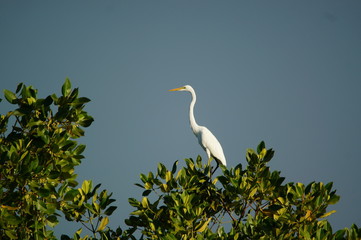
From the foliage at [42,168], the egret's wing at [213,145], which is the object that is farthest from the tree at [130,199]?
the egret's wing at [213,145]

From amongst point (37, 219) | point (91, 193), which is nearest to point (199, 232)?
point (91, 193)

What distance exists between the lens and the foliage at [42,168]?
195 inches

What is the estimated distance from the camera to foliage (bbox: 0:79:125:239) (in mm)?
4961

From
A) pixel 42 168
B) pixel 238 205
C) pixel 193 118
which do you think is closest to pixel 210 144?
pixel 193 118

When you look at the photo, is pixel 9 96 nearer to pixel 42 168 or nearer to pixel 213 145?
pixel 42 168

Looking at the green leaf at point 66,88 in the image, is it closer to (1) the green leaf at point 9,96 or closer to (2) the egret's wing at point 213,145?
(1) the green leaf at point 9,96

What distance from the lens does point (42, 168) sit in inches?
196

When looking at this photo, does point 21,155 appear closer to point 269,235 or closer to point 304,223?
point 269,235

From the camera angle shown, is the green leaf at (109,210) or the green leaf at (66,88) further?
the green leaf at (109,210)

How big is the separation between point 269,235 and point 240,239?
47 centimetres

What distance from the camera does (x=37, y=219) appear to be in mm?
5148

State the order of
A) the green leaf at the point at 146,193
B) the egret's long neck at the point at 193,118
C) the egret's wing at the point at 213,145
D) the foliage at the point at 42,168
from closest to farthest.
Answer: the foliage at the point at 42,168 → the green leaf at the point at 146,193 → the egret's wing at the point at 213,145 → the egret's long neck at the point at 193,118

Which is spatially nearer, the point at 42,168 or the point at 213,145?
the point at 42,168

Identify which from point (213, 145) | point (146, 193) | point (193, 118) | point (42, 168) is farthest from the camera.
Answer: point (193, 118)
